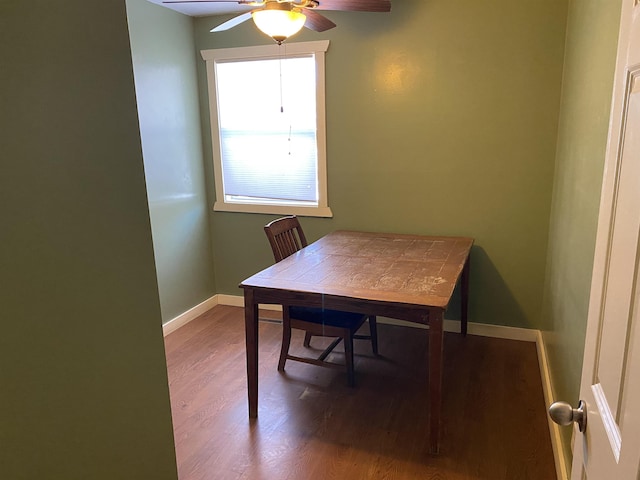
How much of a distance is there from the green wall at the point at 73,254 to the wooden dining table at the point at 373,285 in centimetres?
111

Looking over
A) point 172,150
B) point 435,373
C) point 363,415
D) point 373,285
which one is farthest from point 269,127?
point 435,373

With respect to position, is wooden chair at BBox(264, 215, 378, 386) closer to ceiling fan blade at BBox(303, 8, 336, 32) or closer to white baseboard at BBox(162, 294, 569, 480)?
white baseboard at BBox(162, 294, 569, 480)

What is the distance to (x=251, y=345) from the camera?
2.41 m

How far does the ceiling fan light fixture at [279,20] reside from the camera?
213 centimetres

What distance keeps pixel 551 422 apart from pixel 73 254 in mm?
2321

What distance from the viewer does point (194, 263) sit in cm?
393

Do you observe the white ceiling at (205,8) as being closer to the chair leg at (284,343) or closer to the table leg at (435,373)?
the chair leg at (284,343)

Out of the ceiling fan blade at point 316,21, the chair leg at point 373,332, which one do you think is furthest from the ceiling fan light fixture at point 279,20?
the chair leg at point 373,332

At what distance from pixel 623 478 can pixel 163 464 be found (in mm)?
1104

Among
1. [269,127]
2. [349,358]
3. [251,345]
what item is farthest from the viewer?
[269,127]

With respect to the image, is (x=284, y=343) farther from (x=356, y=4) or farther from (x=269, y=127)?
(x=356, y=4)

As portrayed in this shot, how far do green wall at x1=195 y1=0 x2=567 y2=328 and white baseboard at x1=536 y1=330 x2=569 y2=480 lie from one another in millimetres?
330

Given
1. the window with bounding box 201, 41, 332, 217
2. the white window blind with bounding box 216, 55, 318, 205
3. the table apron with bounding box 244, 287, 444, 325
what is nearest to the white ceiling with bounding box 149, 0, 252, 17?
the window with bounding box 201, 41, 332, 217

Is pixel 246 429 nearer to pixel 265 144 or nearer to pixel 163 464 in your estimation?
pixel 163 464
